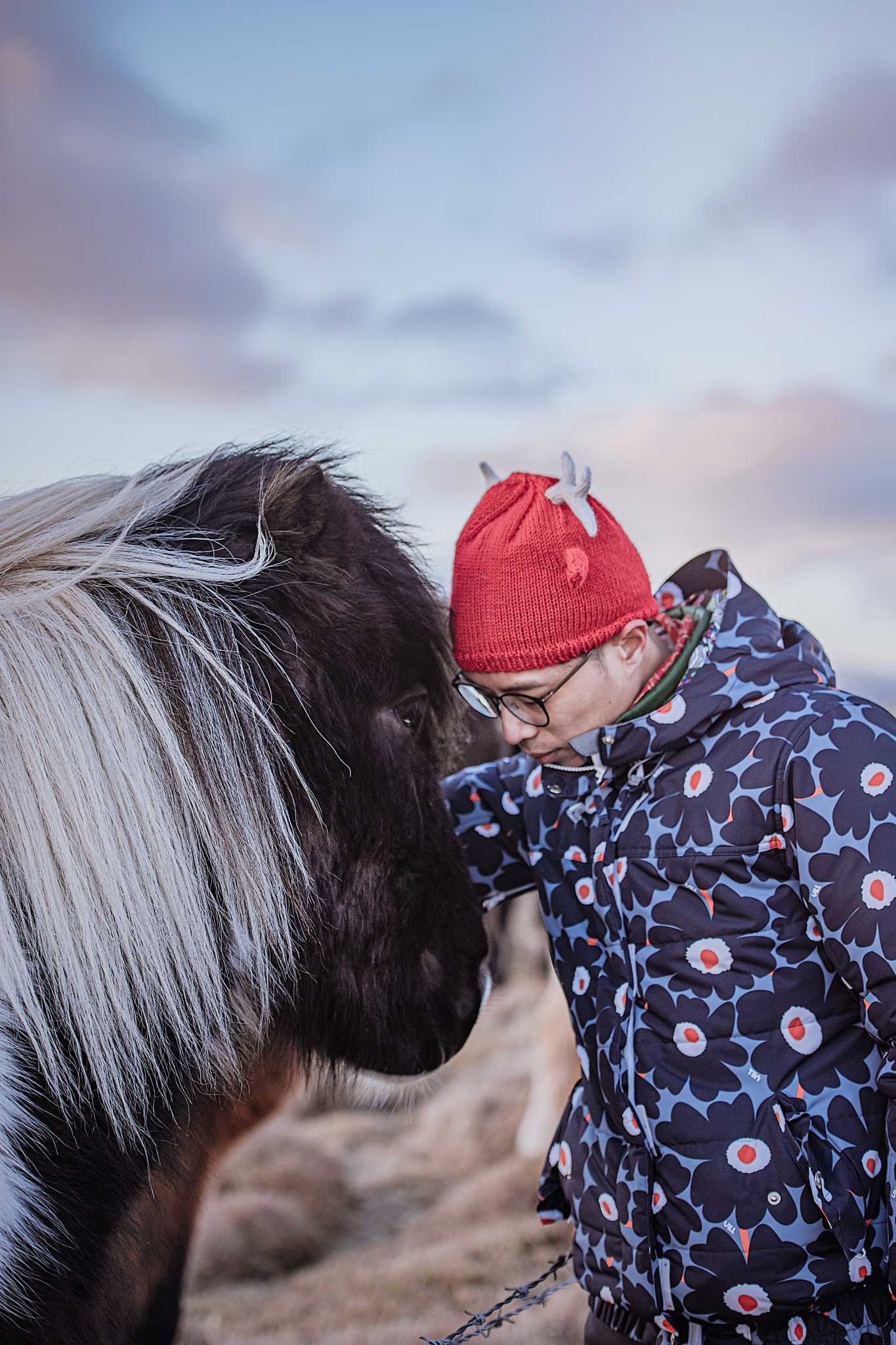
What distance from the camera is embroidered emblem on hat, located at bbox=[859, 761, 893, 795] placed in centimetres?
107

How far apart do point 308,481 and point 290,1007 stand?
73 centimetres

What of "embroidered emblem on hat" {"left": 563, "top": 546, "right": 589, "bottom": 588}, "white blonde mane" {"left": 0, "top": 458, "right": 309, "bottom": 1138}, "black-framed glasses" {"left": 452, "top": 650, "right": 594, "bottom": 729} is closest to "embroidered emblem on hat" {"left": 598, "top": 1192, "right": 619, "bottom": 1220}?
"white blonde mane" {"left": 0, "top": 458, "right": 309, "bottom": 1138}

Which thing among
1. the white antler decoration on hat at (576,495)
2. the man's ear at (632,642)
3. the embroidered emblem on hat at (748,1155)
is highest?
the white antler decoration on hat at (576,495)

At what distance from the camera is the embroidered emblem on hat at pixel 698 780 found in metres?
1.22

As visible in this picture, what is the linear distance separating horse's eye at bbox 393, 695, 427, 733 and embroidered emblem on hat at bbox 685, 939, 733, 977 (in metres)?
0.50

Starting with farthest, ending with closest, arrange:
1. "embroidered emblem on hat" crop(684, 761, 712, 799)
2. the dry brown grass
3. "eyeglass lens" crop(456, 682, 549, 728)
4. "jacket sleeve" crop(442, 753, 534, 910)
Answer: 1. the dry brown grass
2. "jacket sleeve" crop(442, 753, 534, 910)
3. "eyeglass lens" crop(456, 682, 549, 728)
4. "embroidered emblem on hat" crop(684, 761, 712, 799)

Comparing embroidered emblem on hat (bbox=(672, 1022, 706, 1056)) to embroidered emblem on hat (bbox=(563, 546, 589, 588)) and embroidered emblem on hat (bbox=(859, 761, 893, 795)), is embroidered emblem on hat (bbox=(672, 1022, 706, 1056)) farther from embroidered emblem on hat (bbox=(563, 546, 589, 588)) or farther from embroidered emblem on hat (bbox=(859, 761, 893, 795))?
embroidered emblem on hat (bbox=(563, 546, 589, 588))

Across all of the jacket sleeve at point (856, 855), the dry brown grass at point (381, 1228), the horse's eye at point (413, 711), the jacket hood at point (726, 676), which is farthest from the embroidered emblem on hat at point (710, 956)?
the dry brown grass at point (381, 1228)

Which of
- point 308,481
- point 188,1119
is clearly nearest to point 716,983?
point 188,1119

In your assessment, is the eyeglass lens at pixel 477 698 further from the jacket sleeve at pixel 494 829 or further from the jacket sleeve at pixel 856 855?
the jacket sleeve at pixel 856 855

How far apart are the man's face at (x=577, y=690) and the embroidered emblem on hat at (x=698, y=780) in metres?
0.15

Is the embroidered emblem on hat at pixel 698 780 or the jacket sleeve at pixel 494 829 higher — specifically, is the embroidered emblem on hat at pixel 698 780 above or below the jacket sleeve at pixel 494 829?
above

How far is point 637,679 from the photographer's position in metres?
1.37

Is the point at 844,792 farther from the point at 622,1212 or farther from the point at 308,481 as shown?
the point at 308,481
